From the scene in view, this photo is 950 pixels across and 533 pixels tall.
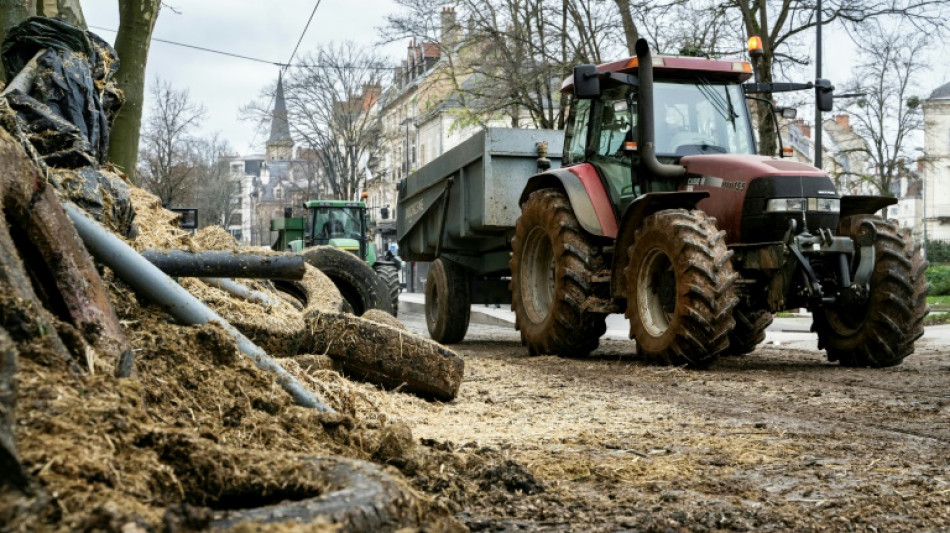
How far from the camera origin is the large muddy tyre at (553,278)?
11641mm

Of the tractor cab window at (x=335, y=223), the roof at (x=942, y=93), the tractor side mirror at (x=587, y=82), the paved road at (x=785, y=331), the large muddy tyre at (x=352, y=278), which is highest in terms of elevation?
the roof at (x=942, y=93)

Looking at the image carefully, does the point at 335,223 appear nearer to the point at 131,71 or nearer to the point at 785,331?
the point at 785,331

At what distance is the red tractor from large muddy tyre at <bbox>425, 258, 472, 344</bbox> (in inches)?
120

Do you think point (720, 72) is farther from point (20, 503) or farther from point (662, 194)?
point (20, 503)

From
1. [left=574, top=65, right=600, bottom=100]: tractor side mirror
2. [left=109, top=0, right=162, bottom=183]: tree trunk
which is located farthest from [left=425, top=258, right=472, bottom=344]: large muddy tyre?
[left=574, top=65, right=600, bottom=100]: tractor side mirror

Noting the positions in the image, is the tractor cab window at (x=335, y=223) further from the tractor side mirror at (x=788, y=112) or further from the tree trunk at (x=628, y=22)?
the tractor side mirror at (x=788, y=112)

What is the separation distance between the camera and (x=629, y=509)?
407 cm

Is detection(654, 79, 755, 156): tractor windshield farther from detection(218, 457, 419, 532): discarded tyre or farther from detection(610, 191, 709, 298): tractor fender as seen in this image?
detection(218, 457, 419, 532): discarded tyre

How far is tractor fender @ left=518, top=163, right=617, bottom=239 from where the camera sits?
1173 centimetres

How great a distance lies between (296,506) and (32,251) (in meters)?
1.77

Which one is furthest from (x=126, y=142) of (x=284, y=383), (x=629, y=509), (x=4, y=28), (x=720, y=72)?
(x=629, y=509)

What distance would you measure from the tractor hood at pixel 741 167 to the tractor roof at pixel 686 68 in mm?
902

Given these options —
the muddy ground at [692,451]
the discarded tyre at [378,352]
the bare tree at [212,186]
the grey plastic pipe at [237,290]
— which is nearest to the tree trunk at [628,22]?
the muddy ground at [692,451]

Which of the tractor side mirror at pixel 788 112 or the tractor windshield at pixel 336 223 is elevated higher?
the tractor side mirror at pixel 788 112
